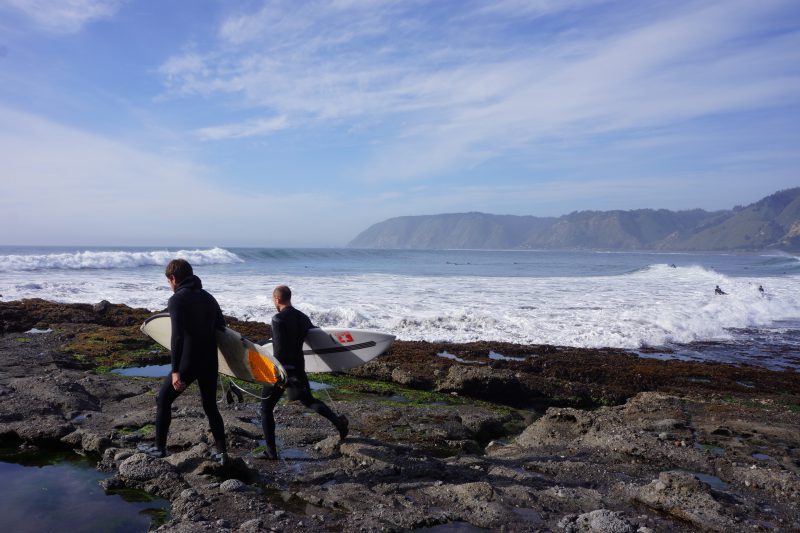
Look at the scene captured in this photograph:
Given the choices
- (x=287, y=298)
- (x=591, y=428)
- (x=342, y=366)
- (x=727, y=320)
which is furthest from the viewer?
(x=727, y=320)

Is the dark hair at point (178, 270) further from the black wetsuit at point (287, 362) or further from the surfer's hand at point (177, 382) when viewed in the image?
the black wetsuit at point (287, 362)

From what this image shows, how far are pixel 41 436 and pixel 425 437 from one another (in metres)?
4.36

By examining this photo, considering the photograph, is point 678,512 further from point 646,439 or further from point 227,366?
point 227,366

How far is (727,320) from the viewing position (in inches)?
726

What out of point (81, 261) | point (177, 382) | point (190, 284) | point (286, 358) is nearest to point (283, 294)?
point (286, 358)

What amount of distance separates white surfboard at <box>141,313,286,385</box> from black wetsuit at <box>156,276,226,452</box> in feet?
2.03

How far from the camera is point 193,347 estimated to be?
194 inches

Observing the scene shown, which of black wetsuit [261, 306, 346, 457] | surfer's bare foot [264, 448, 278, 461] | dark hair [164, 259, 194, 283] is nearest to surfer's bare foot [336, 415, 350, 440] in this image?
black wetsuit [261, 306, 346, 457]

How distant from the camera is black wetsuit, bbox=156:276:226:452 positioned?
16.0ft

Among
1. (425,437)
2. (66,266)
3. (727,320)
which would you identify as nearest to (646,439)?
(425,437)

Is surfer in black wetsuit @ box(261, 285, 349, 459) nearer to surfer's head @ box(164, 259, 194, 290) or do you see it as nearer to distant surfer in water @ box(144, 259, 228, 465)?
distant surfer in water @ box(144, 259, 228, 465)

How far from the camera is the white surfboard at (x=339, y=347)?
6.82 m

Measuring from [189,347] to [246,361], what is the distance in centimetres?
129

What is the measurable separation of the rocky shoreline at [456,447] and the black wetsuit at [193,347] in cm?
40
